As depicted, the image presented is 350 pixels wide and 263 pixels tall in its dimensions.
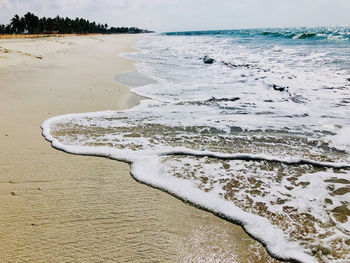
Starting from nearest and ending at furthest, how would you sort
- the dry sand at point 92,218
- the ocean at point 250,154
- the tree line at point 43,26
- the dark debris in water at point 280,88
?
the dry sand at point 92,218
the ocean at point 250,154
the dark debris in water at point 280,88
the tree line at point 43,26

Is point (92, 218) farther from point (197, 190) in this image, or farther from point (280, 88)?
point (280, 88)

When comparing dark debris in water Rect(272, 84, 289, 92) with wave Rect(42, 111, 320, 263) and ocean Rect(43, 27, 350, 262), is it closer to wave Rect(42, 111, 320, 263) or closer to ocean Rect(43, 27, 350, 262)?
ocean Rect(43, 27, 350, 262)

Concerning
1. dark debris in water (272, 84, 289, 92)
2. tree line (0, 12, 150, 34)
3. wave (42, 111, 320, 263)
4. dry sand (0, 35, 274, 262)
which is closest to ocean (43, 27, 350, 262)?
wave (42, 111, 320, 263)

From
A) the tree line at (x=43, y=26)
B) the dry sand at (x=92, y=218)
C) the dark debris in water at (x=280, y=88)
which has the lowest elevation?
the dry sand at (x=92, y=218)

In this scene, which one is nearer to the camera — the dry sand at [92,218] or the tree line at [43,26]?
the dry sand at [92,218]

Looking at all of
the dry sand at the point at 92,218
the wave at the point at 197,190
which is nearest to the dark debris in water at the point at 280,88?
the wave at the point at 197,190

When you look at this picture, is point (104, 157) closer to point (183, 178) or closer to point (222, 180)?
point (183, 178)

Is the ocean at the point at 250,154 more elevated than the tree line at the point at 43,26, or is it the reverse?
the tree line at the point at 43,26

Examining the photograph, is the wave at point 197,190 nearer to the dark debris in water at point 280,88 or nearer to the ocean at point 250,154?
the ocean at point 250,154

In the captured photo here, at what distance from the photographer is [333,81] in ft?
27.2

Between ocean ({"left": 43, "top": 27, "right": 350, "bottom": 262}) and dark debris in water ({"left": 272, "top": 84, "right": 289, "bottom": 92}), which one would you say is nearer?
ocean ({"left": 43, "top": 27, "right": 350, "bottom": 262})

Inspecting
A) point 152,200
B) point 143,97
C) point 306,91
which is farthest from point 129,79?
point 152,200

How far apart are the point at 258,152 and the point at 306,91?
4928 mm

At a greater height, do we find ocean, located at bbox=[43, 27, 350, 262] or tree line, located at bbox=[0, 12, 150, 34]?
tree line, located at bbox=[0, 12, 150, 34]
